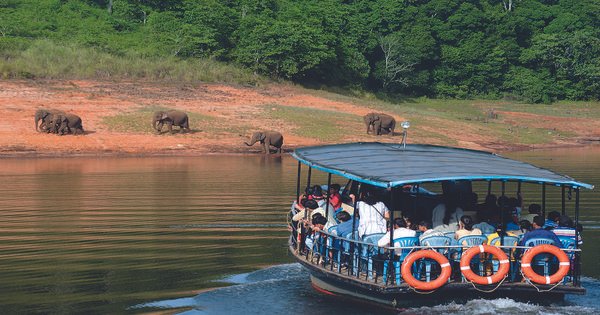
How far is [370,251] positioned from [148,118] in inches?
1337

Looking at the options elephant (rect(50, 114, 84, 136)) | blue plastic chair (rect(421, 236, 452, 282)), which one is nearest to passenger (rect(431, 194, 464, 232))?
blue plastic chair (rect(421, 236, 452, 282))

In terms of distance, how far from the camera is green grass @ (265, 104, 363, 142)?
4791 cm

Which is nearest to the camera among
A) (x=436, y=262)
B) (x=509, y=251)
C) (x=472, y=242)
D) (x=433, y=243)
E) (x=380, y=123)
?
(x=436, y=262)

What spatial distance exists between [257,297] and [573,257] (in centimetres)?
518

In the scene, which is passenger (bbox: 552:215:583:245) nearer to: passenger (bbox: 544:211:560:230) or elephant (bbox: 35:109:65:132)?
passenger (bbox: 544:211:560:230)

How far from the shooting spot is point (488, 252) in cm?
1416

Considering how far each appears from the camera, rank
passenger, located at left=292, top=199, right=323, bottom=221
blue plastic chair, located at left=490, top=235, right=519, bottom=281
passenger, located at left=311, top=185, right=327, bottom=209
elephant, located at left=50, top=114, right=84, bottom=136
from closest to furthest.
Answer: blue plastic chair, located at left=490, top=235, right=519, bottom=281, passenger, located at left=292, top=199, right=323, bottom=221, passenger, located at left=311, top=185, right=327, bottom=209, elephant, located at left=50, top=114, right=84, bottom=136

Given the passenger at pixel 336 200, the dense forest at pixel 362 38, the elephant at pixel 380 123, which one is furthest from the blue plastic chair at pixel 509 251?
the dense forest at pixel 362 38

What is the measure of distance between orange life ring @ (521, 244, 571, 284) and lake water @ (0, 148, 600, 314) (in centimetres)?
55

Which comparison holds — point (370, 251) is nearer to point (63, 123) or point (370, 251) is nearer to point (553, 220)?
point (553, 220)

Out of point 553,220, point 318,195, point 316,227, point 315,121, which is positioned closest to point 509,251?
point 553,220

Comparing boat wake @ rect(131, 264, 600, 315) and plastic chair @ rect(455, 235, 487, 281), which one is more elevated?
plastic chair @ rect(455, 235, 487, 281)

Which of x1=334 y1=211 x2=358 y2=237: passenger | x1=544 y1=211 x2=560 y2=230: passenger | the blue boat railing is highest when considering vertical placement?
x1=544 y1=211 x2=560 y2=230: passenger

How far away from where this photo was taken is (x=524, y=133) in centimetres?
5503
